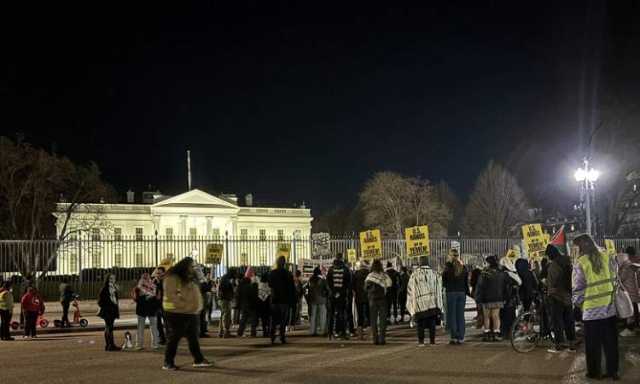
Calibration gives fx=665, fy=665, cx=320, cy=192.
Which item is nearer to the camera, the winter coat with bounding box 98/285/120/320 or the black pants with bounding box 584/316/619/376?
the black pants with bounding box 584/316/619/376

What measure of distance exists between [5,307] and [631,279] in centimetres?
1478

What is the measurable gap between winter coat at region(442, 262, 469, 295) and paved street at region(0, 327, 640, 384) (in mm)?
1139

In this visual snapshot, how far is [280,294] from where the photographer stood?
1434 centimetres

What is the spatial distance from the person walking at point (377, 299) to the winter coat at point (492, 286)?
2.02 meters

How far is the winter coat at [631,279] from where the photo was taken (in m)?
14.2

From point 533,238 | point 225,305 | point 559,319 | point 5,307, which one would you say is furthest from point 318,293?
point 5,307

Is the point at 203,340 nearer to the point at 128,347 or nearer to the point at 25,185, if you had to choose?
the point at 128,347

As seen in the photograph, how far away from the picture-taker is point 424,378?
9250 mm

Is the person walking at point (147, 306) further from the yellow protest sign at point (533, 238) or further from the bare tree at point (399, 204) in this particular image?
the bare tree at point (399, 204)

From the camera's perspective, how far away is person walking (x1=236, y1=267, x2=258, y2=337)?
53.4 ft

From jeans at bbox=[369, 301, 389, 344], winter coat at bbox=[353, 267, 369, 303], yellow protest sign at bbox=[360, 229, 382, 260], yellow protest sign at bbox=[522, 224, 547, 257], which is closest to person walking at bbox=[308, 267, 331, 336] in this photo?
winter coat at bbox=[353, 267, 369, 303]

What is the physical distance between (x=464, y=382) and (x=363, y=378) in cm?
139

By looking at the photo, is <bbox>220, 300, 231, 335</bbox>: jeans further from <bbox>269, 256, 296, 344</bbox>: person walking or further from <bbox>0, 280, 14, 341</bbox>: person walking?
<bbox>0, 280, 14, 341</bbox>: person walking

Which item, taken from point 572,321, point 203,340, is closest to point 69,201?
point 203,340
